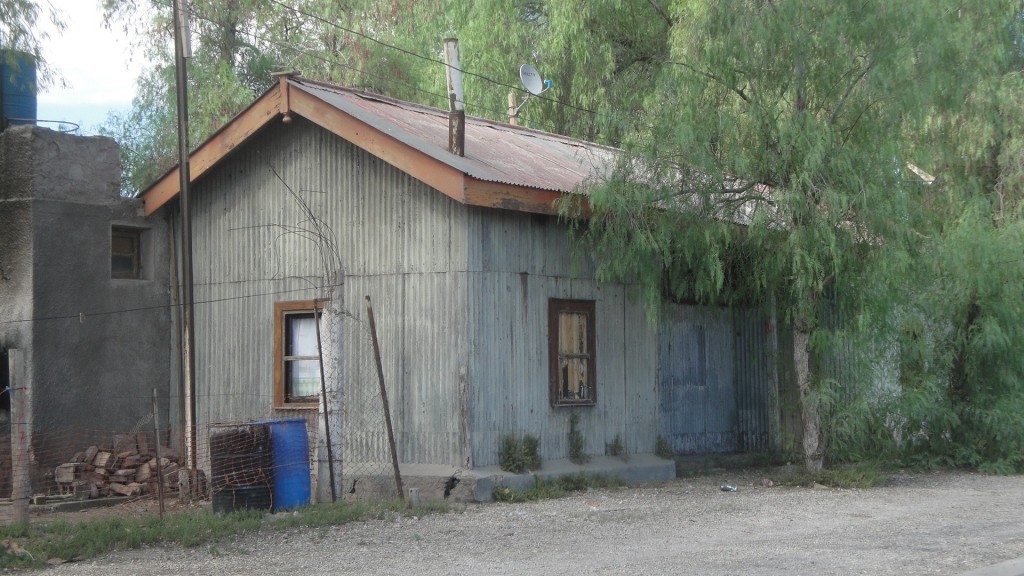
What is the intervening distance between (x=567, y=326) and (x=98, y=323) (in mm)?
6281

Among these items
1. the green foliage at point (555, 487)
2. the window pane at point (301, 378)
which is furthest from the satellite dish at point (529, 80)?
the green foliage at point (555, 487)

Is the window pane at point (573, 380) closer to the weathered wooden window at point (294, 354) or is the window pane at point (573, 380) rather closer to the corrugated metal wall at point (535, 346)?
the corrugated metal wall at point (535, 346)

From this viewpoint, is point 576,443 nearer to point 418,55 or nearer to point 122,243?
point 122,243

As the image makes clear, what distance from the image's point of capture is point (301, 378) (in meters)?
14.5

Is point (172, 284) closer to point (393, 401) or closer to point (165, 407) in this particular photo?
point (165, 407)

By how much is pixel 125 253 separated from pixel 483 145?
5.24 meters

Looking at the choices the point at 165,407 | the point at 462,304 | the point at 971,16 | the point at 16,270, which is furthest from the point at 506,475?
the point at 971,16

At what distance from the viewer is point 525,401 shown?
13.6 metres

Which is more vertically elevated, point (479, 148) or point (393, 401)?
point (479, 148)

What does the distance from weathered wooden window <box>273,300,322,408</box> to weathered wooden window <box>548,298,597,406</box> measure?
3068 mm

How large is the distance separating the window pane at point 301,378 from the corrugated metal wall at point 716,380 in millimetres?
4777

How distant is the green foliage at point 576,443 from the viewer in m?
14.1

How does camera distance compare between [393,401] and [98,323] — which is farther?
[98,323]

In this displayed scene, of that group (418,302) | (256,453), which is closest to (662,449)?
(418,302)
